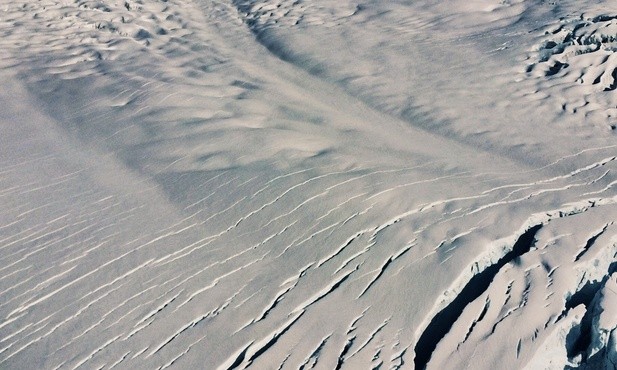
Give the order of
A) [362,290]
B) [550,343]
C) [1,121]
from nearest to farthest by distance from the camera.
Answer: [550,343] < [362,290] < [1,121]

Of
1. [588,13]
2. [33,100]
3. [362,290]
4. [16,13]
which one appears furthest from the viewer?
[16,13]

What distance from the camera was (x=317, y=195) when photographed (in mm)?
4172

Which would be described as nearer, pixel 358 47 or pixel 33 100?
pixel 33 100

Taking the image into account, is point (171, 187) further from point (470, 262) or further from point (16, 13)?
point (16, 13)

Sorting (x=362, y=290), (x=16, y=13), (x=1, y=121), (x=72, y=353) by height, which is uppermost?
(x=16, y=13)

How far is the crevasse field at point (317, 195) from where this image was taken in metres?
3.24

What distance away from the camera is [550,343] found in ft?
10.2

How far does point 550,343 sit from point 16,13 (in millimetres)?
6965

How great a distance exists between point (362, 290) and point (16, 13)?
610 centimetres

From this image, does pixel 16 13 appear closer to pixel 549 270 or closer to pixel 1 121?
pixel 1 121

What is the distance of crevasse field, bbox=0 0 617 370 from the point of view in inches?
128

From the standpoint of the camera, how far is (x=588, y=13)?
6629 mm

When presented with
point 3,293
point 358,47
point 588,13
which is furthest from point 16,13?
point 588,13

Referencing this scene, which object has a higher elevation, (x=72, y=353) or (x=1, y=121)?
(x=1, y=121)
